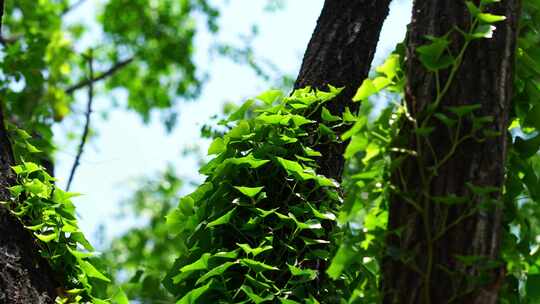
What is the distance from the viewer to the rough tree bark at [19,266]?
7.00ft

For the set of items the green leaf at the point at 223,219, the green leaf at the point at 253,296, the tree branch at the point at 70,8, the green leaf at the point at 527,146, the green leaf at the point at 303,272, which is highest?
the tree branch at the point at 70,8

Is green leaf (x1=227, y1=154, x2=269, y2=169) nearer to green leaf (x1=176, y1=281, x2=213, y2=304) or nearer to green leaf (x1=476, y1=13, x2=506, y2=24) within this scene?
green leaf (x1=176, y1=281, x2=213, y2=304)

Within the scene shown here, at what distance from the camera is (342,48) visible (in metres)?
2.77

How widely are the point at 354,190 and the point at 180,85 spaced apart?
31.0 ft

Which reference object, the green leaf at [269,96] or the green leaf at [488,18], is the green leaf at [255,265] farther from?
the green leaf at [488,18]

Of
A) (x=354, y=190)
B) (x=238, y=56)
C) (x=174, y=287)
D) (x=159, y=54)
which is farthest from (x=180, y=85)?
(x=354, y=190)

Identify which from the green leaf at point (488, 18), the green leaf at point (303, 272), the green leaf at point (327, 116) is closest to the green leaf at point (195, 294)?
the green leaf at point (303, 272)

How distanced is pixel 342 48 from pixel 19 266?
1.41 m

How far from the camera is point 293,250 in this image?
2.22 m

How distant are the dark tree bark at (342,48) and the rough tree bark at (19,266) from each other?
41.2 inches

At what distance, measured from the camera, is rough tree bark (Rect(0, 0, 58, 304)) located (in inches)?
84.0

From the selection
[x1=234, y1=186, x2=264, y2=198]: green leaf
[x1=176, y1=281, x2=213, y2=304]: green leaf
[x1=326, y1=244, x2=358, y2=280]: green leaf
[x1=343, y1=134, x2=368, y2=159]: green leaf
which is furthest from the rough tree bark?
[x1=343, y1=134, x2=368, y2=159]: green leaf

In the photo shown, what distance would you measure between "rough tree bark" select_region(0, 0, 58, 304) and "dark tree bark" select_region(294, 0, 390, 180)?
1.05 meters

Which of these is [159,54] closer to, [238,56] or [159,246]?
[238,56]
